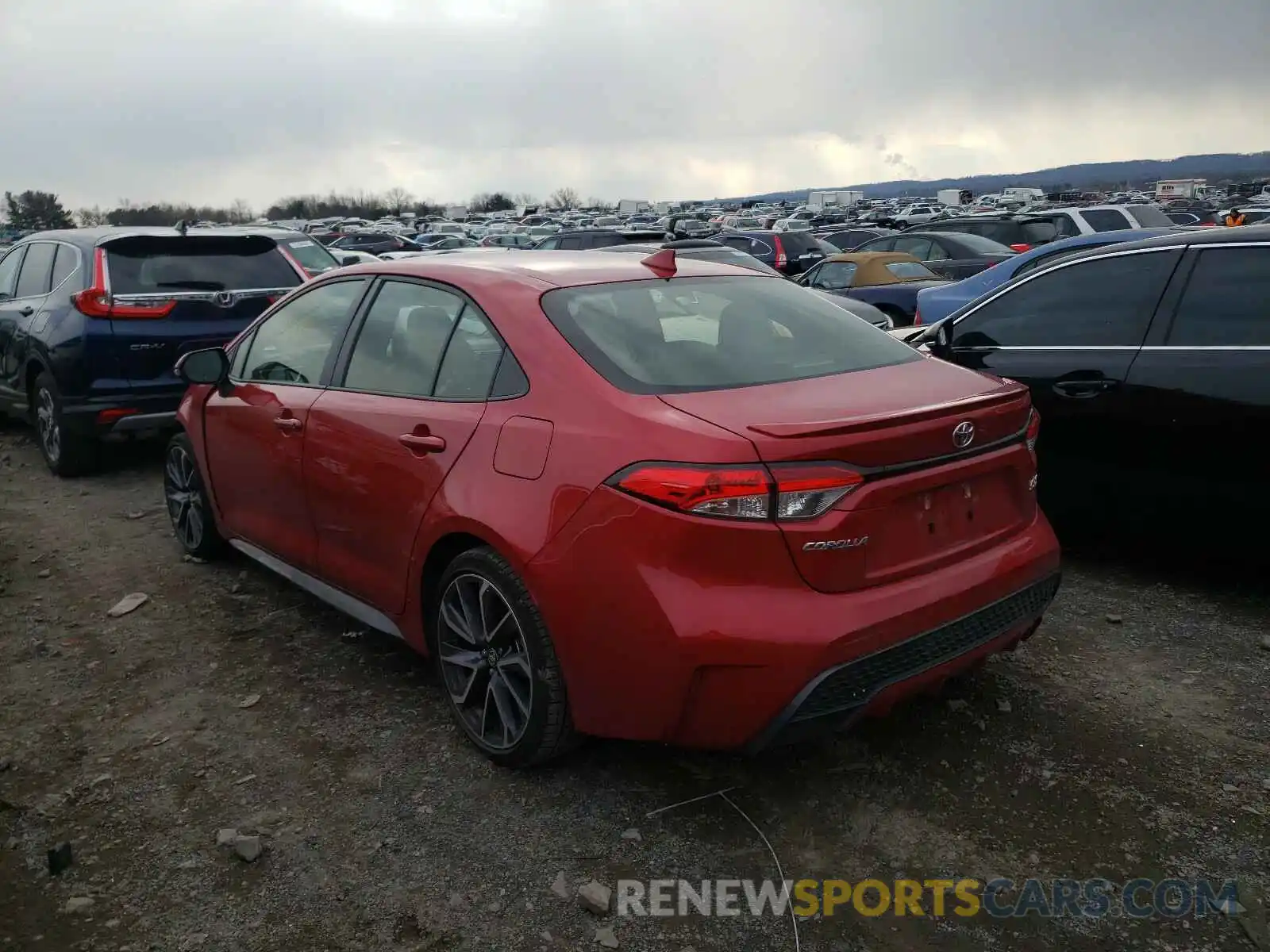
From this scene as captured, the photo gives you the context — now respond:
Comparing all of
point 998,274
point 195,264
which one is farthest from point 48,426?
point 998,274

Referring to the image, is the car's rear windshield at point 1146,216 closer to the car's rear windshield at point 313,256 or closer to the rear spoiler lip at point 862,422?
the car's rear windshield at point 313,256

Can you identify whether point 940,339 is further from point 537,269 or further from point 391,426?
point 391,426

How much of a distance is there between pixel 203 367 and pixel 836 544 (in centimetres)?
332

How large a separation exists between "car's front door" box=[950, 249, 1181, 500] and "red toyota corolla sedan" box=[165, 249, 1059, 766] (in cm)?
157

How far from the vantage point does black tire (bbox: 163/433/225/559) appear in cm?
539

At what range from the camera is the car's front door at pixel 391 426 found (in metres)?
3.46

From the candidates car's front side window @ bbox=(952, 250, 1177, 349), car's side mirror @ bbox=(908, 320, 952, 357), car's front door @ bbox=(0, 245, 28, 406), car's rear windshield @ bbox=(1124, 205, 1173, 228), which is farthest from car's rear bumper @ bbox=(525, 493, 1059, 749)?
car's rear windshield @ bbox=(1124, 205, 1173, 228)

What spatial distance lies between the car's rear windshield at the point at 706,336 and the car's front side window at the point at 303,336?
1268mm

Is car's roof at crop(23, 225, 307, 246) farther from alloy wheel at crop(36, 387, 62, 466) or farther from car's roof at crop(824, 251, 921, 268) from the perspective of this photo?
car's roof at crop(824, 251, 921, 268)

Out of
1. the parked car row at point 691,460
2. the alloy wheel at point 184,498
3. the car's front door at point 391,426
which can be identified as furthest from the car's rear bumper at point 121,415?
the car's front door at point 391,426

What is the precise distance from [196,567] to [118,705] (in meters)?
1.66

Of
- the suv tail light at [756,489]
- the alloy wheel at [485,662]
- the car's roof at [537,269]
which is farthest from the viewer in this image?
the car's roof at [537,269]

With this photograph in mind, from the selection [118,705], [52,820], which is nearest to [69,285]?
[118,705]

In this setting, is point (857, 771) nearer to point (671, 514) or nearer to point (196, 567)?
point (671, 514)
